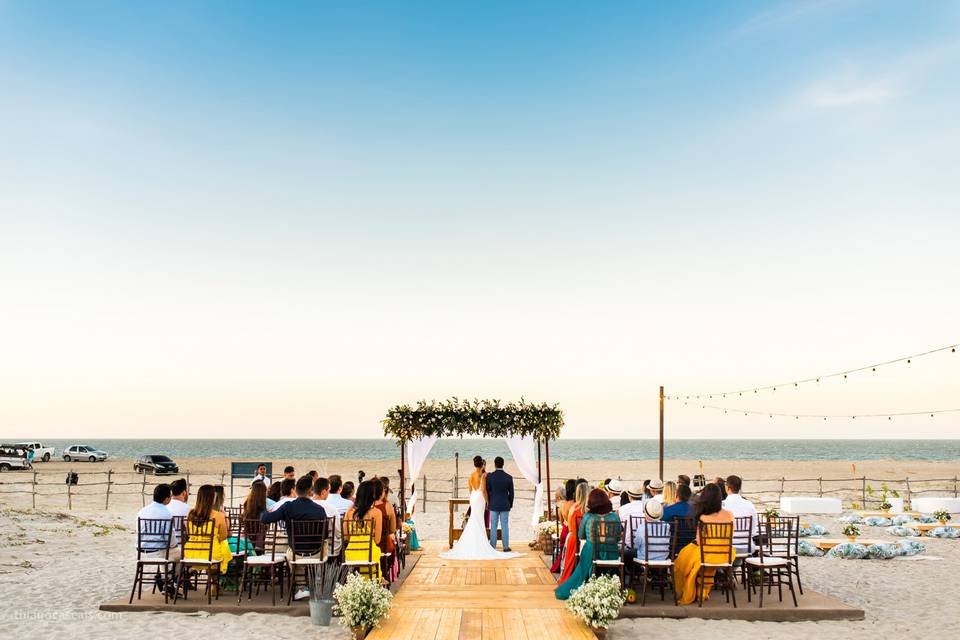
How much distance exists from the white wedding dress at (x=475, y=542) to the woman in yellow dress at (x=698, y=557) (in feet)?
14.0

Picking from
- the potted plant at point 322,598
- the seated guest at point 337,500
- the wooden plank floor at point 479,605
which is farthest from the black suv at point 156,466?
the potted plant at point 322,598

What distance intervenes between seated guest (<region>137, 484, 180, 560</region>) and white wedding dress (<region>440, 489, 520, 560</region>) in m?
5.03

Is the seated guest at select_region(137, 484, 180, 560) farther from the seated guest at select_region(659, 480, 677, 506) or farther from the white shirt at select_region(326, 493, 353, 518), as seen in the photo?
the seated guest at select_region(659, 480, 677, 506)

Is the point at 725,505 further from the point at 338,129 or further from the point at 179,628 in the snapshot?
the point at 338,129

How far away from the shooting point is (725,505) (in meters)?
10.3

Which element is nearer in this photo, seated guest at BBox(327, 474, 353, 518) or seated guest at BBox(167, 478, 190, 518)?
seated guest at BBox(167, 478, 190, 518)

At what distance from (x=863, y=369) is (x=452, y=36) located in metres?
13.8

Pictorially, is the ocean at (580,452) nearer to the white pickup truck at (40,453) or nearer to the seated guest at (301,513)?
the white pickup truck at (40,453)

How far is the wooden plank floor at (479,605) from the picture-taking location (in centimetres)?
791

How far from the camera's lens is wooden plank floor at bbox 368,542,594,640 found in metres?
7.91

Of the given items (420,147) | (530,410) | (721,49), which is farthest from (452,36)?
(530,410)

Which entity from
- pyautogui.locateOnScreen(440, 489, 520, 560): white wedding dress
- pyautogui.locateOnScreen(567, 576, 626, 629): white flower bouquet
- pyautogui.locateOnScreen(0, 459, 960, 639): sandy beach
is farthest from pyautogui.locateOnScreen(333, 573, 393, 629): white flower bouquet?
pyautogui.locateOnScreen(440, 489, 520, 560): white wedding dress

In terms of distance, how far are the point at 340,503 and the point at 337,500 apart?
6 cm

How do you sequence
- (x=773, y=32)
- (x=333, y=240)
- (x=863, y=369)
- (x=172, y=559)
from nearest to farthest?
1. (x=172, y=559)
2. (x=773, y=32)
3. (x=863, y=369)
4. (x=333, y=240)
